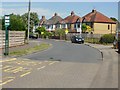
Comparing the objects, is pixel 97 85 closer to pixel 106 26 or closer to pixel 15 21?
pixel 15 21

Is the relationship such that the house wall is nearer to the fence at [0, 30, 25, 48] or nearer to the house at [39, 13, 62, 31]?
the house at [39, 13, 62, 31]

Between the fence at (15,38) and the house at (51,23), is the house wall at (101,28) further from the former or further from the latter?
the fence at (15,38)

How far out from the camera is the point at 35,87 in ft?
33.8

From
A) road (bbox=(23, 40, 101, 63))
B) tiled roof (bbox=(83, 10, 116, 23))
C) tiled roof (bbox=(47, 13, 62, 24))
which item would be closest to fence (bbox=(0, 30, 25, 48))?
road (bbox=(23, 40, 101, 63))

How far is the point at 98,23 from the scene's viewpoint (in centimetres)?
9900

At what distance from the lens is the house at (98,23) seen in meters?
98.3

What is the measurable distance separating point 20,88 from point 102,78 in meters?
3.97

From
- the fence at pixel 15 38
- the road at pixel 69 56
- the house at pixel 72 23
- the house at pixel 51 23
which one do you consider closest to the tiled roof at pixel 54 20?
the house at pixel 51 23

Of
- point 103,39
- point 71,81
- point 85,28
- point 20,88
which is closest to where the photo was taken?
point 20,88

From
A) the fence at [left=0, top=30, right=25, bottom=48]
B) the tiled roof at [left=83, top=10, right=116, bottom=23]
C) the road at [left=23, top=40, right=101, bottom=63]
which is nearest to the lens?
the road at [left=23, top=40, right=101, bottom=63]

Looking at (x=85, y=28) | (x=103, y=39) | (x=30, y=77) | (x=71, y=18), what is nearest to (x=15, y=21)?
(x=103, y=39)

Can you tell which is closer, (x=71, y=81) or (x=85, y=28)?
(x=71, y=81)

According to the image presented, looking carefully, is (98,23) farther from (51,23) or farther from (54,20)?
(54,20)

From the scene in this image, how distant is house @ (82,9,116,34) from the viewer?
98.3 meters
